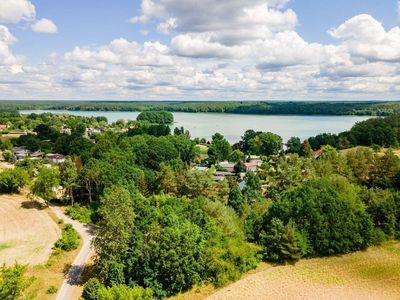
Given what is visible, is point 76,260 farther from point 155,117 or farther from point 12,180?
point 155,117

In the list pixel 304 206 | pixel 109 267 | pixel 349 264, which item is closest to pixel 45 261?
pixel 109 267

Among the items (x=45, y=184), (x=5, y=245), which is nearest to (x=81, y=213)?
(x=45, y=184)

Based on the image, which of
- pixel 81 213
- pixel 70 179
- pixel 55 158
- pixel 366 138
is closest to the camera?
pixel 81 213

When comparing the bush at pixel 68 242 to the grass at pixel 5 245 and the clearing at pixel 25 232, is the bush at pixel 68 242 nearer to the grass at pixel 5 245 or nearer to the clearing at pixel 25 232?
the clearing at pixel 25 232

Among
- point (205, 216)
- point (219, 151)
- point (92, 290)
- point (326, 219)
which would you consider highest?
point (205, 216)

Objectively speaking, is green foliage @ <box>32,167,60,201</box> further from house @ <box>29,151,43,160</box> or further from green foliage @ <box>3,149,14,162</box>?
house @ <box>29,151,43,160</box>

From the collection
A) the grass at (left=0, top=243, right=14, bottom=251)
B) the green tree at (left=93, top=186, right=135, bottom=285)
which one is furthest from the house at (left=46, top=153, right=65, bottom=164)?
the green tree at (left=93, top=186, right=135, bottom=285)

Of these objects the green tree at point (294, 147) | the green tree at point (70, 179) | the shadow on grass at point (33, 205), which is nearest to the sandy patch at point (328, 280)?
the green tree at point (70, 179)
